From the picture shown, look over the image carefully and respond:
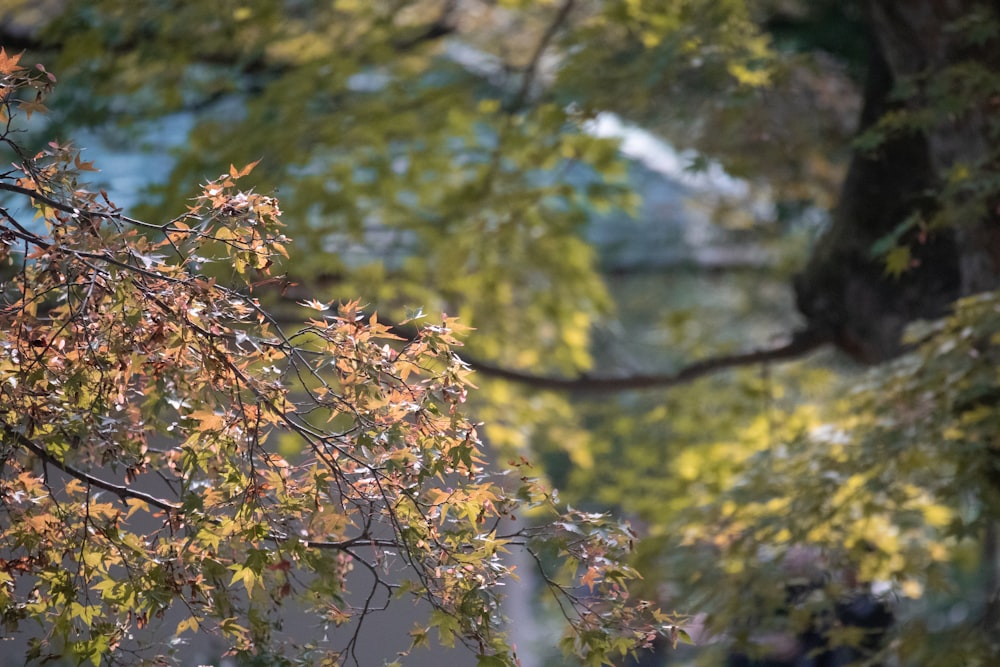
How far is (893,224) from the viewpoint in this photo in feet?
15.5

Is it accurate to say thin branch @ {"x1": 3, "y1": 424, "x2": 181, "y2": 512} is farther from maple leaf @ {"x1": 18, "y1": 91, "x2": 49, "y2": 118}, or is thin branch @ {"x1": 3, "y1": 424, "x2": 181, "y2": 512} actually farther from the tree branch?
the tree branch

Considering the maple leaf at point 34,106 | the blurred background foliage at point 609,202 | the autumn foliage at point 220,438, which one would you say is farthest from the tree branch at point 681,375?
the maple leaf at point 34,106

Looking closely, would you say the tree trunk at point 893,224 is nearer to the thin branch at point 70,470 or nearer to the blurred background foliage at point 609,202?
the blurred background foliage at point 609,202

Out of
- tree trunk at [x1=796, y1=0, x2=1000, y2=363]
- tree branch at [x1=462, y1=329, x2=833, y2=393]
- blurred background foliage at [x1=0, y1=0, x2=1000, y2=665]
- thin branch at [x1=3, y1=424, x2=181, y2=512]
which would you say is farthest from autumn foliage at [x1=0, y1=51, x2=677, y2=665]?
tree branch at [x1=462, y1=329, x2=833, y2=393]

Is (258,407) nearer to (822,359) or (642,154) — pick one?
(822,359)

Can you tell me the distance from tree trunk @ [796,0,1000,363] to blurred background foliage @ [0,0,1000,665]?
275mm

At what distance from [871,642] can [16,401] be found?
122 inches

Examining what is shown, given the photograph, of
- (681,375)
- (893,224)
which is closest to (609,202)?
(681,375)

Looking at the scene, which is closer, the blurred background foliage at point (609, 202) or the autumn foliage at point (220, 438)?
the autumn foliage at point (220, 438)

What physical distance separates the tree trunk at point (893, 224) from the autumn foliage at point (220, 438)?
248 centimetres

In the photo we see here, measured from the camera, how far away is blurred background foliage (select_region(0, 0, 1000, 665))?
367 centimetres

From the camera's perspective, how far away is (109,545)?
184cm

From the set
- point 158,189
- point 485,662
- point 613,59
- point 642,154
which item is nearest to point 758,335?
point 642,154

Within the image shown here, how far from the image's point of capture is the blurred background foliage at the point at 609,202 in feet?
12.1
